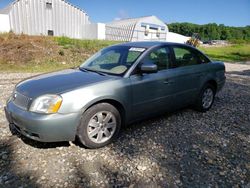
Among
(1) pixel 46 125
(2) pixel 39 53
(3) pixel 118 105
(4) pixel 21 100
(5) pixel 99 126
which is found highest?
(2) pixel 39 53

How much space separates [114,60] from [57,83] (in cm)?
129

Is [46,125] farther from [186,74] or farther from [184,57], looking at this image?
[184,57]

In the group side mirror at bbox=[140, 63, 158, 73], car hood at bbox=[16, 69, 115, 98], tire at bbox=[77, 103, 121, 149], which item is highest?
side mirror at bbox=[140, 63, 158, 73]

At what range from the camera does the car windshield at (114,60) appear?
12.8 ft

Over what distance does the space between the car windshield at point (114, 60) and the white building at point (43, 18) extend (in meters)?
20.4

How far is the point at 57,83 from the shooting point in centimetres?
340

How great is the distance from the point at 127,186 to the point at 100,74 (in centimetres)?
179

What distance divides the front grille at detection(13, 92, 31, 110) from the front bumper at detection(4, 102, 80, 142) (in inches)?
2.4

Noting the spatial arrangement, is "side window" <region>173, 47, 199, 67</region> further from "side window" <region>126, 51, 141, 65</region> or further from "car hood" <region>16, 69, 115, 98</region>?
"car hood" <region>16, 69, 115, 98</region>

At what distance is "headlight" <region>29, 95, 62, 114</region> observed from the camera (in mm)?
3045

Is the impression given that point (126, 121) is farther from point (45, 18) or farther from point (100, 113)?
point (45, 18)

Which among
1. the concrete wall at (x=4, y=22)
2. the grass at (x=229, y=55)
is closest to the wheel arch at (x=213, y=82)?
the grass at (x=229, y=55)

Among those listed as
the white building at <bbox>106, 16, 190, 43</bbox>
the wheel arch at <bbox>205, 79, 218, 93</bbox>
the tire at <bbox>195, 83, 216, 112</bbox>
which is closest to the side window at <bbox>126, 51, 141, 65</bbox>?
the tire at <bbox>195, 83, 216, 112</bbox>

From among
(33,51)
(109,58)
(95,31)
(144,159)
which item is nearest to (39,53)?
(33,51)
